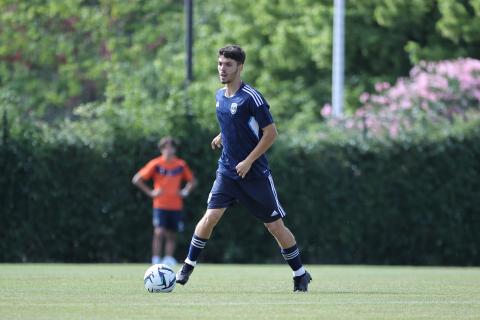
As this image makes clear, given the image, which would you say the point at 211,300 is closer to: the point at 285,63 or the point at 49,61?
the point at 285,63

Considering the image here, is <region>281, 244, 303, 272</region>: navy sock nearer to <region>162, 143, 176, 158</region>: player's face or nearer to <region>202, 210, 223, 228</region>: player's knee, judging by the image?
<region>202, 210, 223, 228</region>: player's knee

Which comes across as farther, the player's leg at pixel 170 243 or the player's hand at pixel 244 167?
the player's leg at pixel 170 243

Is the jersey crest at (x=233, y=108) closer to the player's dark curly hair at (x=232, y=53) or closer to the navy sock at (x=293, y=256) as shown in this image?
→ the player's dark curly hair at (x=232, y=53)

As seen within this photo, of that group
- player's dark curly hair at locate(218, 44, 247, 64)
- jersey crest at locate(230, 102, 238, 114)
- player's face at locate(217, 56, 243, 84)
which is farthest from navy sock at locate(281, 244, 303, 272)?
player's dark curly hair at locate(218, 44, 247, 64)

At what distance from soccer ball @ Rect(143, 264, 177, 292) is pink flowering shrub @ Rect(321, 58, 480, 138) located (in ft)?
44.5

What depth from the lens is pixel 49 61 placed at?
45.2 m

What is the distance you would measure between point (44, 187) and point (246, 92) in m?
11.6

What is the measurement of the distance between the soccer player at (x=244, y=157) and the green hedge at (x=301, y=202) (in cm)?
1106

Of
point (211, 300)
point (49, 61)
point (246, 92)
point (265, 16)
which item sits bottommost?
point (49, 61)

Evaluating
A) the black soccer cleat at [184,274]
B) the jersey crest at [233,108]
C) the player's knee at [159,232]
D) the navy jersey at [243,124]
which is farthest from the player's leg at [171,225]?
the jersey crest at [233,108]

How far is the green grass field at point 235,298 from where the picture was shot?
407 inches

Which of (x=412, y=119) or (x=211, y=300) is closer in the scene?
(x=211, y=300)

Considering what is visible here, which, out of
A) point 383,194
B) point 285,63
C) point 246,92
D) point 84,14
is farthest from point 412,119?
point 84,14

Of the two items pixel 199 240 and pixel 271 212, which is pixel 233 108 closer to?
pixel 271 212
